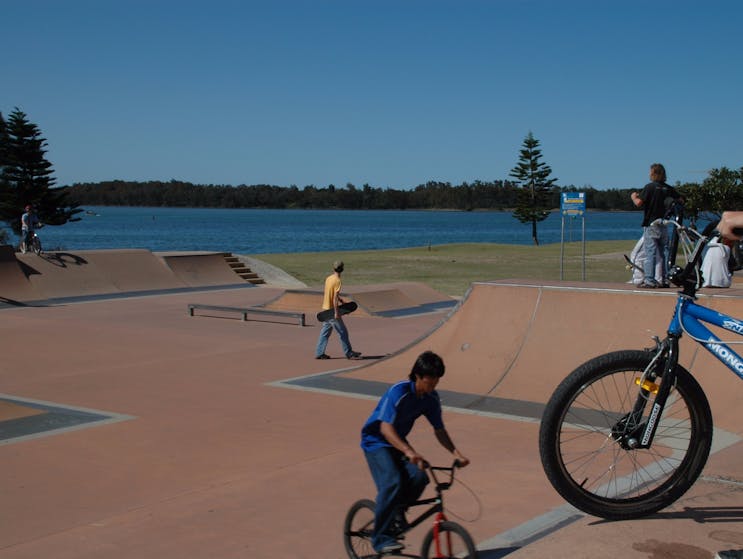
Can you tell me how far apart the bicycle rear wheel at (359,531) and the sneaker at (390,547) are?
21 cm

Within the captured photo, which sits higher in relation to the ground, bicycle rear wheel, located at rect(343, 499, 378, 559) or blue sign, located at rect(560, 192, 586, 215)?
blue sign, located at rect(560, 192, 586, 215)

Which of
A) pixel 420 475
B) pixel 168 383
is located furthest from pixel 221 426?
pixel 420 475

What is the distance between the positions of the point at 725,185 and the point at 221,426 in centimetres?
3278

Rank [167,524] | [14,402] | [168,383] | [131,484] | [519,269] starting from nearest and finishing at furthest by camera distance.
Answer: [167,524] → [131,484] → [14,402] → [168,383] → [519,269]

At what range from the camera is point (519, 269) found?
3612 centimetres

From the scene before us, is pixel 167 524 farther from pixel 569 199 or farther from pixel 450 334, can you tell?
pixel 569 199

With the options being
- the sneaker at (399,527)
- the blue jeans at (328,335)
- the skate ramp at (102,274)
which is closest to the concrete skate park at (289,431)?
the blue jeans at (328,335)

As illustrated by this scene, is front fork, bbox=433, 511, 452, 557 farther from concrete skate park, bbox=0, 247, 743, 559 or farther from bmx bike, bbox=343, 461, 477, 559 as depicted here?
concrete skate park, bbox=0, 247, 743, 559

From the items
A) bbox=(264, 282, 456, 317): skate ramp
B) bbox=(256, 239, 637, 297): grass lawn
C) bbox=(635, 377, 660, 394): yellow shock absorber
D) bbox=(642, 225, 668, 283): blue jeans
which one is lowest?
bbox=(256, 239, 637, 297): grass lawn

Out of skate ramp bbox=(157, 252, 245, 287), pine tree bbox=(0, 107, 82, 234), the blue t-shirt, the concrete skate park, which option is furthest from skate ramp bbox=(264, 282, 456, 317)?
pine tree bbox=(0, 107, 82, 234)

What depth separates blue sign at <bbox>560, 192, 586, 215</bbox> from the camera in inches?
→ 1026

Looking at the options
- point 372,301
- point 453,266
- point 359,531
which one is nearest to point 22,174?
point 453,266

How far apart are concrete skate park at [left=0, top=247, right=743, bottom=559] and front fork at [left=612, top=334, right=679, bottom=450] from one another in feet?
1.93

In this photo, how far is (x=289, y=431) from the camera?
8.78m
